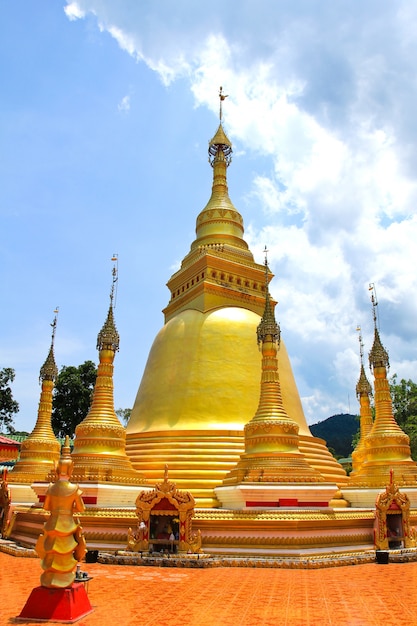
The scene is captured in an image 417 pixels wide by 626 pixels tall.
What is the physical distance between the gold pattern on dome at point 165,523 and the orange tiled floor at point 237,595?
1419 millimetres

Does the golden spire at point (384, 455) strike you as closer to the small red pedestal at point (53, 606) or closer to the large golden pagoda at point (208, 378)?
the large golden pagoda at point (208, 378)

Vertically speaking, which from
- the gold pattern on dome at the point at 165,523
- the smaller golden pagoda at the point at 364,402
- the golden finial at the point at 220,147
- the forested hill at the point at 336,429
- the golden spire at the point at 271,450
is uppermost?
the golden finial at the point at 220,147

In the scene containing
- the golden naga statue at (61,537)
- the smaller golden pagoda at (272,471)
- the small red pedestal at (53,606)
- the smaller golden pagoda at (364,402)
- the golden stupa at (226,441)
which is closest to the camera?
the small red pedestal at (53,606)

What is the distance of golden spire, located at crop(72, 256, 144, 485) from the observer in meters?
17.2

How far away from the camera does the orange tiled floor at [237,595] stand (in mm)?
8219

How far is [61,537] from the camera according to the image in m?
8.17

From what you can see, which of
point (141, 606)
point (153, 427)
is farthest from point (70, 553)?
point (153, 427)

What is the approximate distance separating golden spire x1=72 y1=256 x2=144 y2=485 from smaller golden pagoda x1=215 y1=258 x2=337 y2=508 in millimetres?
3434

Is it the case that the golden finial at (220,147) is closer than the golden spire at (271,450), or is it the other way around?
the golden spire at (271,450)

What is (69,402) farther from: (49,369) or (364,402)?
(364,402)

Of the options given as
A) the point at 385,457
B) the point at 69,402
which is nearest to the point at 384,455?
the point at 385,457

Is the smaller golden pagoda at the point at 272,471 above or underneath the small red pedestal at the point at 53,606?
above

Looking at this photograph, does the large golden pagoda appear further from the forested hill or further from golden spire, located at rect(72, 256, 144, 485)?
the forested hill

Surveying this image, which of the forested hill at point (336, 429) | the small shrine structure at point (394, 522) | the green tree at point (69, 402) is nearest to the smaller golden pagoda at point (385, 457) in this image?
the small shrine structure at point (394, 522)
